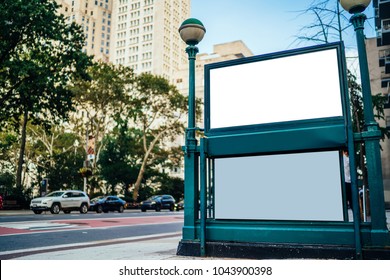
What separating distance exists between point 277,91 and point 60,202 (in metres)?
18.8

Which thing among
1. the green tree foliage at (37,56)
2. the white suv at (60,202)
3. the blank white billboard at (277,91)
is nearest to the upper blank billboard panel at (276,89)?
the blank white billboard at (277,91)

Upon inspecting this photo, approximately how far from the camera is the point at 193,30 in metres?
5.29

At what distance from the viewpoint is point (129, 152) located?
3997 centimetres

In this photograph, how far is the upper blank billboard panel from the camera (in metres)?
4.33

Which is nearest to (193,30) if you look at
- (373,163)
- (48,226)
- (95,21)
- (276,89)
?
(276,89)

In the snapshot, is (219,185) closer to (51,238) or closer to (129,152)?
(51,238)

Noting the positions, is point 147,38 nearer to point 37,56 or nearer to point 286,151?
point 37,56

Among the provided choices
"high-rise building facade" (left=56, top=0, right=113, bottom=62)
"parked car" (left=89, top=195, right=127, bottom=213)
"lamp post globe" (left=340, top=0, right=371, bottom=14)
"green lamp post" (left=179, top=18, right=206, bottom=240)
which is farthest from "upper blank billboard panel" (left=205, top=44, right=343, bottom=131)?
"high-rise building facade" (left=56, top=0, right=113, bottom=62)

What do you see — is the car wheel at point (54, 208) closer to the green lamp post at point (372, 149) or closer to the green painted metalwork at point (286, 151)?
the green painted metalwork at point (286, 151)

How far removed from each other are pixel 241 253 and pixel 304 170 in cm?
130

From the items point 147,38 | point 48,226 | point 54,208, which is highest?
point 147,38

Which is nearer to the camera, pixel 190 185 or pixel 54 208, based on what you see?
pixel 190 185

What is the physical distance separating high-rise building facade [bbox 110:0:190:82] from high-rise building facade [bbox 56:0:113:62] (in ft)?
23.4
